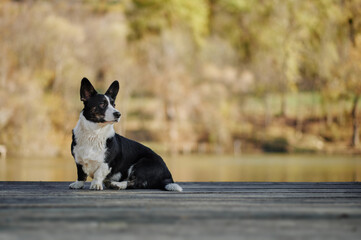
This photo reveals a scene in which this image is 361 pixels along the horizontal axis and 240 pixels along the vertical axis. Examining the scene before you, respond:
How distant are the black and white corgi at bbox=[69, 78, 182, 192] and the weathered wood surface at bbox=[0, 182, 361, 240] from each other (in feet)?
1.53

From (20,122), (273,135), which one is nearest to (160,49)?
(273,135)

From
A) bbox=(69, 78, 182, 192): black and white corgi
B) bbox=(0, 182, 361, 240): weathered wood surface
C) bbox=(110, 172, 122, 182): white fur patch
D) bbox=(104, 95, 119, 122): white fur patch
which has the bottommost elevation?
bbox=(0, 182, 361, 240): weathered wood surface

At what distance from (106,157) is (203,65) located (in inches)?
1026

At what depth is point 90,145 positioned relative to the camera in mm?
4562

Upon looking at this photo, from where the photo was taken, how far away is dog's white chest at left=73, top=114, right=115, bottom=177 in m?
4.52

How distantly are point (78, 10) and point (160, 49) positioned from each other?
555 centimetres

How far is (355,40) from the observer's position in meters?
29.9

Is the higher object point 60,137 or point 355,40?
point 355,40

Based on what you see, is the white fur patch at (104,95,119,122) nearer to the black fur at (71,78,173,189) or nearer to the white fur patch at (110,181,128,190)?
the black fur at (71,78,173,189)

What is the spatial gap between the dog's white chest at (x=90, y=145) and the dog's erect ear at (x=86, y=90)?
206 mm

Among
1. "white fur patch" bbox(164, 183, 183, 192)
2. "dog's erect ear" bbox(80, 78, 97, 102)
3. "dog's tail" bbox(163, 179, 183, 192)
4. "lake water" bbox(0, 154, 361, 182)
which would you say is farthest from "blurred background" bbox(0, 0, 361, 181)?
"white fur patch" bbox(164, 183, 183, 192)

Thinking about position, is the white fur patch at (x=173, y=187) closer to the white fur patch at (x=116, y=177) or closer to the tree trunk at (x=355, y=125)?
the white fur patch at (x=116, y=177)

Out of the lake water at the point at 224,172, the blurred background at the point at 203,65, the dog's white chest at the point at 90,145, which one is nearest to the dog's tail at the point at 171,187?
the dog's white chest at the point at 90,145

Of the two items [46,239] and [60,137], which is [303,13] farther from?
[46,239]
